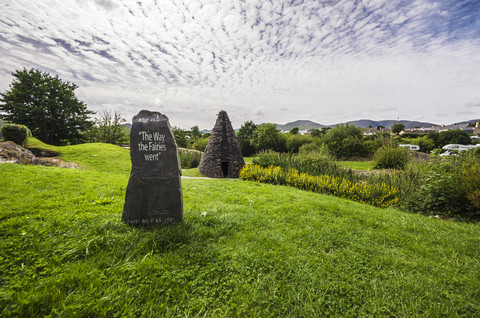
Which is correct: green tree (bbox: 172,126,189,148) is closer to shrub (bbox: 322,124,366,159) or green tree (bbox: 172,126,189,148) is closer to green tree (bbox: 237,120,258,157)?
green tree (bbox: 237,120,258,157)

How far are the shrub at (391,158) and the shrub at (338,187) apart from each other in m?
6.18

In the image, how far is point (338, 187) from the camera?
7074 millimetres

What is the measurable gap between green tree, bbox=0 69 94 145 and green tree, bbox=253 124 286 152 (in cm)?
2244

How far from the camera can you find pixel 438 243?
10.9 ft

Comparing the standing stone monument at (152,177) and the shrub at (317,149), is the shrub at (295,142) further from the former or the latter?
the standing stone monument at (152,177)

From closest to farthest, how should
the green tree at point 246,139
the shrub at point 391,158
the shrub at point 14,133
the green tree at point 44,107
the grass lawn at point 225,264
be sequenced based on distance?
the grass lawn at point 225,264, the shrub at point 14,133, the shrub at point 391,158, the green tree at point 44,107, the green tree at point 246,139

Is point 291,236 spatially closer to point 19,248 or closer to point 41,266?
point 41,266

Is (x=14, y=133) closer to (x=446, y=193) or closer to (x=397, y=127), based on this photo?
(x=446, y=193)

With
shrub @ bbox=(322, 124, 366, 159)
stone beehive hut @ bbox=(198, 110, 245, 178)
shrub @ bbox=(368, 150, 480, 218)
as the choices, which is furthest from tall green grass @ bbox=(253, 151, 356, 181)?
shrub @ bbox=(322, 124, 366, 159)

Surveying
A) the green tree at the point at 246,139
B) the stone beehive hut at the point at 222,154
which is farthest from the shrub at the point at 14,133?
the green tree at the point at 246,139

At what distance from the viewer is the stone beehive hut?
34.6 feet

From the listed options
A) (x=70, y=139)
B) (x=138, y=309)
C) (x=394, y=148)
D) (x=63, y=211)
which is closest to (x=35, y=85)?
(x=70, y=139)

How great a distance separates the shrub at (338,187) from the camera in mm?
6453

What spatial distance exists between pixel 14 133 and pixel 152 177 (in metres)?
13.3
